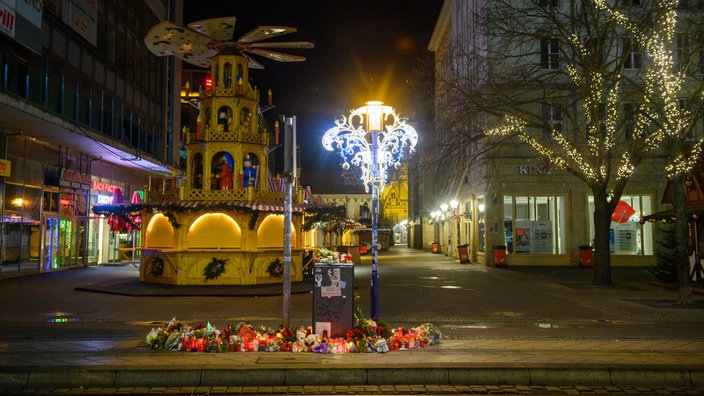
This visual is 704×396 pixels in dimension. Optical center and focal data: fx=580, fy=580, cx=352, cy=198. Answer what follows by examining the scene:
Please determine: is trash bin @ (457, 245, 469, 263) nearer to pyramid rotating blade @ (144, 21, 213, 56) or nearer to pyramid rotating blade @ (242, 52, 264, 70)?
pyramid rotating blade @ (242, 52, 264, 70)

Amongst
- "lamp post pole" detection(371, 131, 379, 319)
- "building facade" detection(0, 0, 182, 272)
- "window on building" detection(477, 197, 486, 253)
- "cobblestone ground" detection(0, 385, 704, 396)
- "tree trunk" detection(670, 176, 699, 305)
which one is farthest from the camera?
"window on building" detection(477, 197, 486, 253)

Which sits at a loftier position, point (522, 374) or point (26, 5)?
point (26, 5)

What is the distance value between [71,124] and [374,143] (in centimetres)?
1596

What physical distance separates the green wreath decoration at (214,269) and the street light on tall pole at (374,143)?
7.05 meters

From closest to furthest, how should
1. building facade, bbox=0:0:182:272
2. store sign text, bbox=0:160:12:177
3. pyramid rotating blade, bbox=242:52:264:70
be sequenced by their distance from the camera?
store sign text, bbox=0:160:12:177
building facade, bbox=0:0:182:272
pyramid rotating blade, bbox=242:52:264:70

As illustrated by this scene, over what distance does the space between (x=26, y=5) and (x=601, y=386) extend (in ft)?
67.6

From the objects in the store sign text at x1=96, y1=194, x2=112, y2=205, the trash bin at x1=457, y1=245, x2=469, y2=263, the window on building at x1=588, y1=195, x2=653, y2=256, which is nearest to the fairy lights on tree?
the window on building at x1=588, y1=195, x2=653, y2=256

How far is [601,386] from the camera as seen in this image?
766 centimetres

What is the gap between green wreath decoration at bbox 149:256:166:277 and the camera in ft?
64.6

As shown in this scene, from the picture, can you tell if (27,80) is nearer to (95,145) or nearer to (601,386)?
(95,145)

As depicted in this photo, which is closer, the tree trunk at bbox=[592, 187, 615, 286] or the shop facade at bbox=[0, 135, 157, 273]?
the tree trunk at bbox=[592, 187, 615, 286]

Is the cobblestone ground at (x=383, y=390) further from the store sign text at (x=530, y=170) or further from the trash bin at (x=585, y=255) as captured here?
the store sign text at (x=530, y=170)

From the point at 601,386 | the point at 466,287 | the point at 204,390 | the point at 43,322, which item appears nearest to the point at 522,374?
the point at 601,386

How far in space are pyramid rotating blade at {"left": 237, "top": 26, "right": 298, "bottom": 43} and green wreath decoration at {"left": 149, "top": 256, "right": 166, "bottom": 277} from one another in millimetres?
7872
